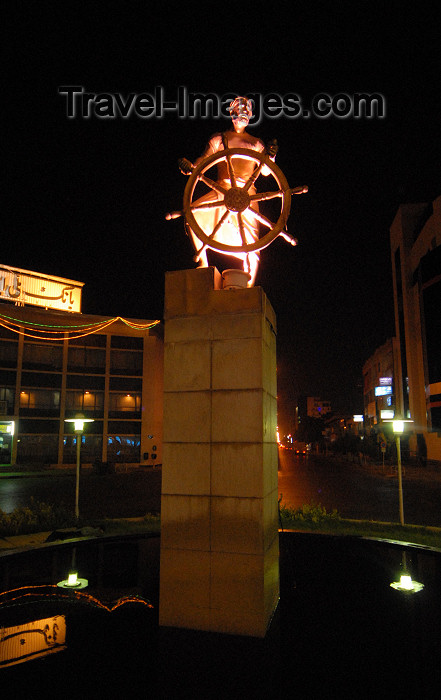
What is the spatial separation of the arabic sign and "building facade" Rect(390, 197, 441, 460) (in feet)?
103

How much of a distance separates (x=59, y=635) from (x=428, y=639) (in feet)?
13.3

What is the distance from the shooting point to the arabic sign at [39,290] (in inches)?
1549

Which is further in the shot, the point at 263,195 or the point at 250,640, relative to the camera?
the point at 263,195

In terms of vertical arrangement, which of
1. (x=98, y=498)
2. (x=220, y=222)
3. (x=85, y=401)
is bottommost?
(x=98, y=498)

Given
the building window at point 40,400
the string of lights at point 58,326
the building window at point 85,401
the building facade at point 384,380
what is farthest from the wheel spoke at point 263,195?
the building facade at point 384,380

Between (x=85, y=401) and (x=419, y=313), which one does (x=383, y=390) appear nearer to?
(x=419, y=313)

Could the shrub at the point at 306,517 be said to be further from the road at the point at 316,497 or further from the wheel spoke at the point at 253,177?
the wheel spoke at the point at 253,177

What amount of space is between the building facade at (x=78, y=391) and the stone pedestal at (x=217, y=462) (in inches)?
Answer: 1471

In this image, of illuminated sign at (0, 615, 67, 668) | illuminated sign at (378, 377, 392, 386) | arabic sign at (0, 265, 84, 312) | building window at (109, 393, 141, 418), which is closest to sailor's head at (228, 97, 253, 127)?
illuminated sign at (0, 615, 67, 668)

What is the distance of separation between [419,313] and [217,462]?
151 feet

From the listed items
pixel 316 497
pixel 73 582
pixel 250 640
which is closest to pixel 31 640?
pixel 73 582

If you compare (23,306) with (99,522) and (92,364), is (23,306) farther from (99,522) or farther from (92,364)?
(99,522)

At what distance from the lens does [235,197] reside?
256 inches

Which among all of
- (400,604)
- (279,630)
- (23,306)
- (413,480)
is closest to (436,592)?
(400,604)
